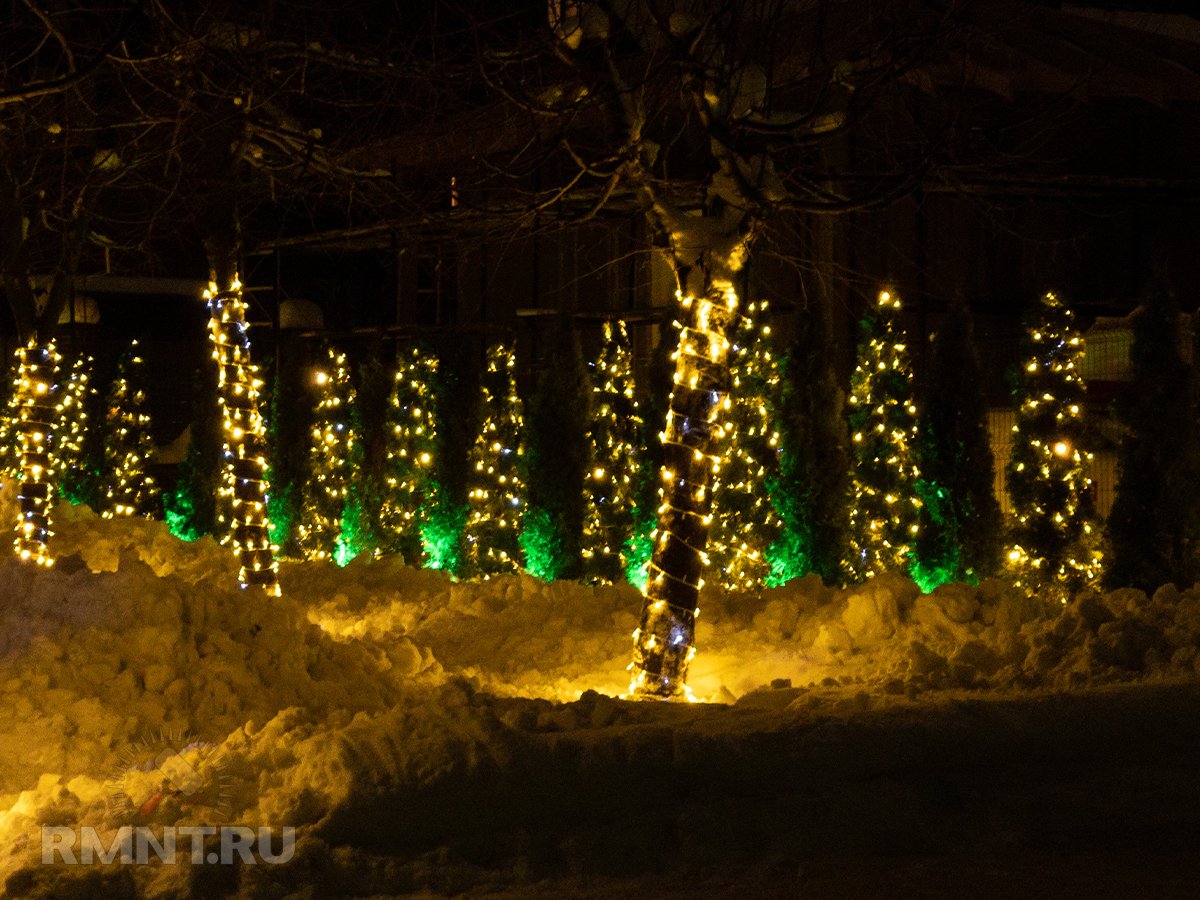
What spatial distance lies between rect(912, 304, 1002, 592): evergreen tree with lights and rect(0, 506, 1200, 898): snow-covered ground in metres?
3.55

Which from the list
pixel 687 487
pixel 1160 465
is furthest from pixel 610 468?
pixel 687 487

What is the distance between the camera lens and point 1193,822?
18.5 feet

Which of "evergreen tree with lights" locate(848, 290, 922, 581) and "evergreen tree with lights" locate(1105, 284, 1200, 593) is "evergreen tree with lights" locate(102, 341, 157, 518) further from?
"evergreen tree with lights" locate(1105, 284, 1200, 593)

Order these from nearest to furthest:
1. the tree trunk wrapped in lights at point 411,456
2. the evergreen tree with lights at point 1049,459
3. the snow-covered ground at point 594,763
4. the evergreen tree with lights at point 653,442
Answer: the snow-covered ground at point 594,763
the evergreen tree with lights at point 1049,459
the evergreen tree with lights at point 653,442
the tree trunk wrapped in lights at point 411,456

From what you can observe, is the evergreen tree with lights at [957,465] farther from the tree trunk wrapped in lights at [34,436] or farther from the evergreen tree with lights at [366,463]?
the tree trunk wrapped in lights at [34,436]

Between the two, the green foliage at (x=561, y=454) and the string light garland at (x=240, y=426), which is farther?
the green foliage at (x=561, y=454)

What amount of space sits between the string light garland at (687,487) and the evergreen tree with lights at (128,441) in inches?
626

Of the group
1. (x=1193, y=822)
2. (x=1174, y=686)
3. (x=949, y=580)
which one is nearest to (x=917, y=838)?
(x=1193, y=822)

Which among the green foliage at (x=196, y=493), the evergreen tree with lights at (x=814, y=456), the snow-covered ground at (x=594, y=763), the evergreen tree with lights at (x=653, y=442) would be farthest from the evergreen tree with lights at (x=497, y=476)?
the snow-covered ground at (x=594, y=763)

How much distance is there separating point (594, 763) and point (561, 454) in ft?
29.6

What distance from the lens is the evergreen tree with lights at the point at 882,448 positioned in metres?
13.0

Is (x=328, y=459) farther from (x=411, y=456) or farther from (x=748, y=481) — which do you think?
(x=748, y=481)

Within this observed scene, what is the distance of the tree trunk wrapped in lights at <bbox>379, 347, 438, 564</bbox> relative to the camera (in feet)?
54.2

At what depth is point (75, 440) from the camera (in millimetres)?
22750
